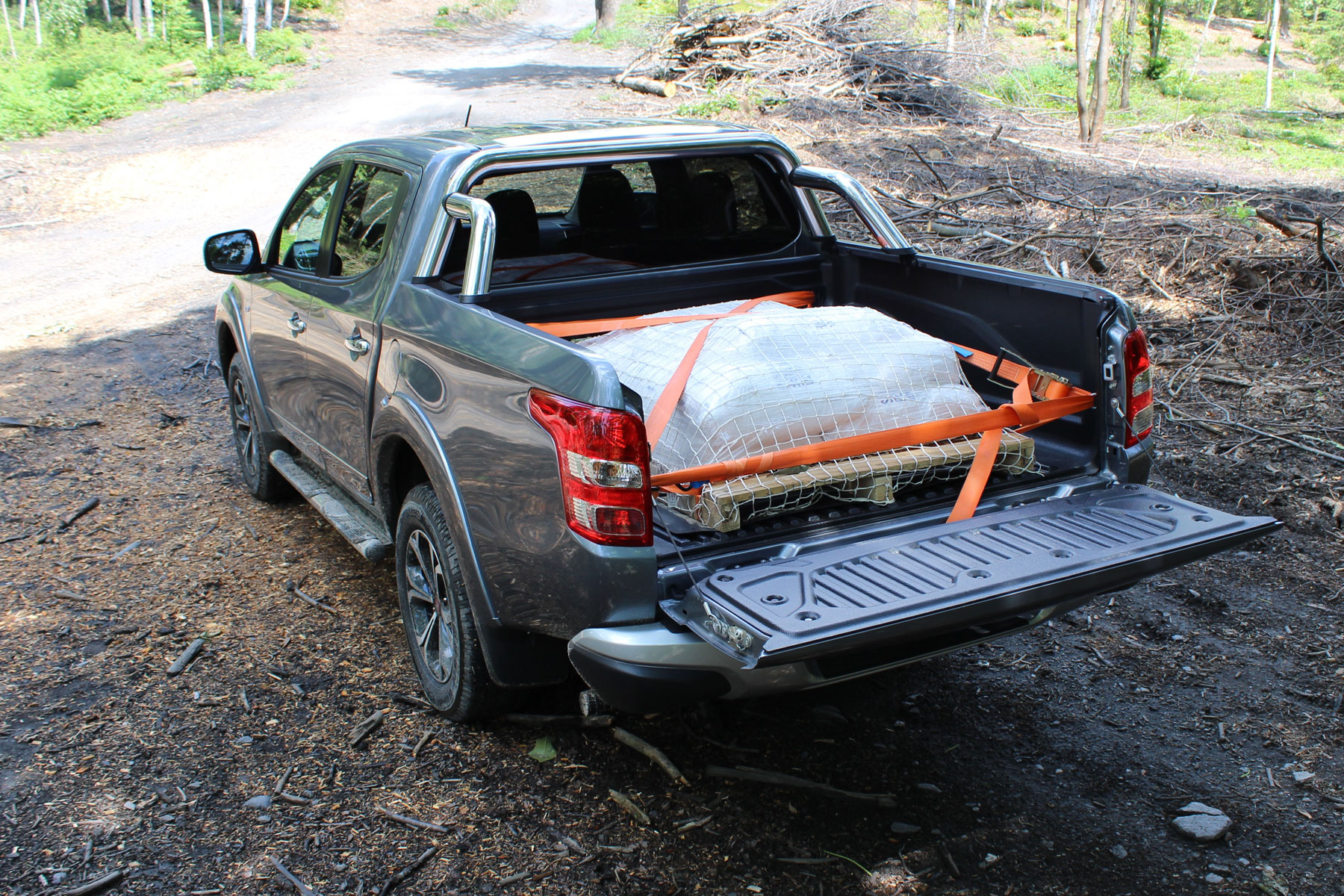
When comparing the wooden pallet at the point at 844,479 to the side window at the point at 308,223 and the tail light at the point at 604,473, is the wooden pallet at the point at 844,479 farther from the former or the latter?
the side window at the point at 308,223

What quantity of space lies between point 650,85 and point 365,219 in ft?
53.9

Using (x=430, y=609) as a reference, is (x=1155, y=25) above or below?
above

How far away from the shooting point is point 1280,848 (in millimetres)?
2844

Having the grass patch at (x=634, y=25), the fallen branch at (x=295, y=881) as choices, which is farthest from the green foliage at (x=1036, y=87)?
the fallen branch at (x=295, y=881)

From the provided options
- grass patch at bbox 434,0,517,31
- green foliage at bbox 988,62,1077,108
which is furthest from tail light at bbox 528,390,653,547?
grass patch at bbox 434,0,517,31

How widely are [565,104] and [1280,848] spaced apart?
1882 centimetres

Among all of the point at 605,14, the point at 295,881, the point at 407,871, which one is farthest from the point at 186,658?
the point at 605,14

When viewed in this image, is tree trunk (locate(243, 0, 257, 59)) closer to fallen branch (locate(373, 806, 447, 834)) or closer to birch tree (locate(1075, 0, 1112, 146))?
birch tree (locate(1075, 0, 1112, 146))

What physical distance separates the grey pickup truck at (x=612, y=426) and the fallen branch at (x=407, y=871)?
527 mm

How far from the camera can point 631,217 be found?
432cm

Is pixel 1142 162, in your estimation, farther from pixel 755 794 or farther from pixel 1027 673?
pixel 755 794

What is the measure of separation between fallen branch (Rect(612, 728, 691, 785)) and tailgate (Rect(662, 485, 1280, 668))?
2.65 feet

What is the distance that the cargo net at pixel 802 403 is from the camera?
3.06m

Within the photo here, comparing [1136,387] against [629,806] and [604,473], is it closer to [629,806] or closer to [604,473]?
[604,473]
